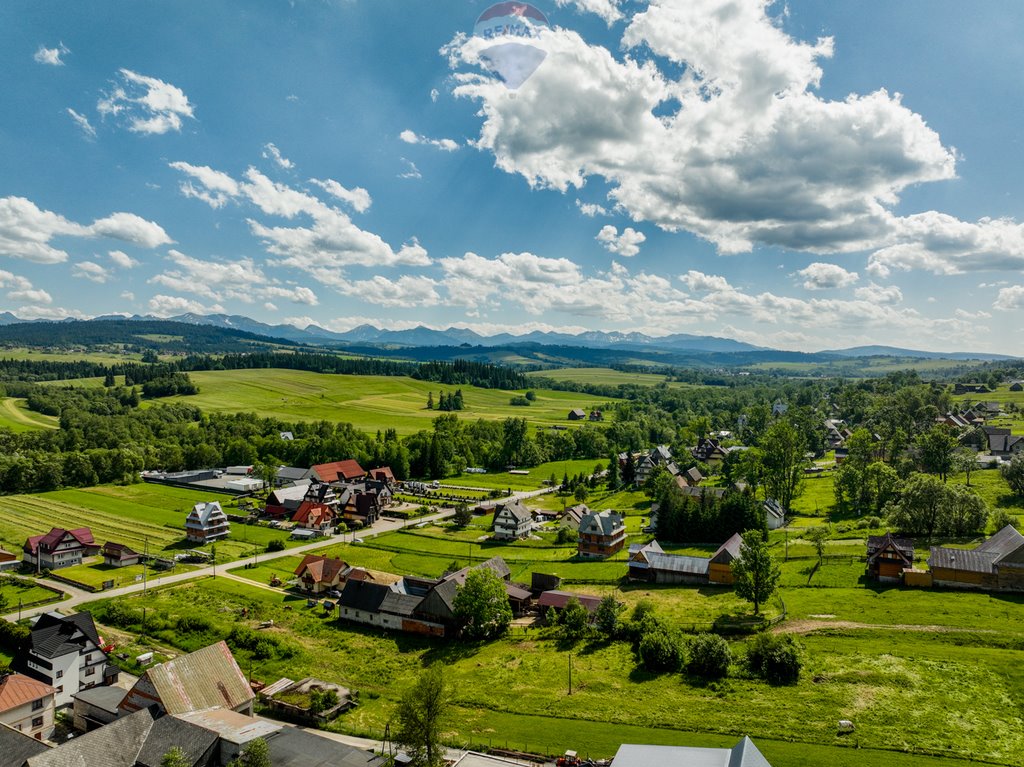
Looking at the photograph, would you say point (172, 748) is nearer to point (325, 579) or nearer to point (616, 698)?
point (616, 698)

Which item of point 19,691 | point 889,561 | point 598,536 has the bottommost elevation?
point 598,536

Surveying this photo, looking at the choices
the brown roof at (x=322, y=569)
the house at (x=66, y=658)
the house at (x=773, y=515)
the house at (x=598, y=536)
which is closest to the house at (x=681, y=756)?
the house at (x=66, y=658)

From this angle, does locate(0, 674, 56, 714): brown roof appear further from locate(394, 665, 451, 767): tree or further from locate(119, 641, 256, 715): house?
locate(394, 665, 451, 767): tree

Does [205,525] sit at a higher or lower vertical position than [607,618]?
lower

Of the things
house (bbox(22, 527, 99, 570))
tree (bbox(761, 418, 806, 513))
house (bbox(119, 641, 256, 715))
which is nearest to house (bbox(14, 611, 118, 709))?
house (bbox(119, 641, 256, 715))

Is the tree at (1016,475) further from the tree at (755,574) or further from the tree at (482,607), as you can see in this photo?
the tree at (482,607)

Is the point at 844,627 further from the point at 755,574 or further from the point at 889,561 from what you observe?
the point at 889,561

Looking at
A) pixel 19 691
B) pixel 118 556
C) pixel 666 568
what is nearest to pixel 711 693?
pixel 666 568
